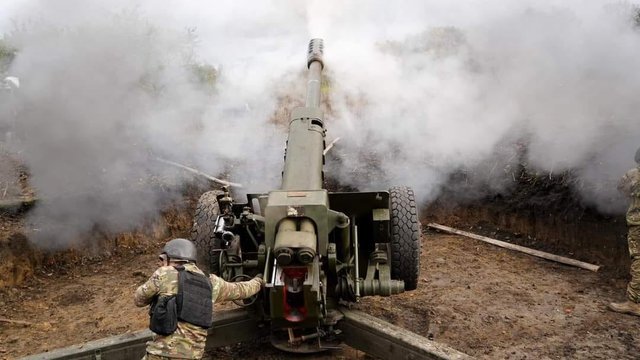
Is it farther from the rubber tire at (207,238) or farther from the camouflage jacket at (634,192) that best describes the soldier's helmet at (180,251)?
the camouflage jacket at (634,192)

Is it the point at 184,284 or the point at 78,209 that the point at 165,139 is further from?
the point at 184,284

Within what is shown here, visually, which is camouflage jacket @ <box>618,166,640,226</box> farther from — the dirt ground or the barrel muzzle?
the barrel muzzle

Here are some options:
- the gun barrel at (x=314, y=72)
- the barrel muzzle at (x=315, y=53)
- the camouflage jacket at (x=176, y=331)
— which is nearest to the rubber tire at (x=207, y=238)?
the camouflage jacket at (x=176, y=331)

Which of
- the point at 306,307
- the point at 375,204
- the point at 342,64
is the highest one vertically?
the point at 342,64

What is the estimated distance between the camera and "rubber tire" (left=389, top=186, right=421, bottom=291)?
4762 millimetres

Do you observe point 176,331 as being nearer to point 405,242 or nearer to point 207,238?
point 207,238

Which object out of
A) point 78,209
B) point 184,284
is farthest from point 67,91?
point 184,284

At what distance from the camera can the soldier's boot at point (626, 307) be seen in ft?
16.7

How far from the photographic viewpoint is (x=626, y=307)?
5156 mm

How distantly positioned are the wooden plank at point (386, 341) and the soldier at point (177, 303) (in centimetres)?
134

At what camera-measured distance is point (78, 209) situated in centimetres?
704

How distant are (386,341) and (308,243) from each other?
1016 mm

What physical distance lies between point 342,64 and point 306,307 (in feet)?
20.3

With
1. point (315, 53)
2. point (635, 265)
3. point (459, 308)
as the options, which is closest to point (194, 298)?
point (459, 308)
